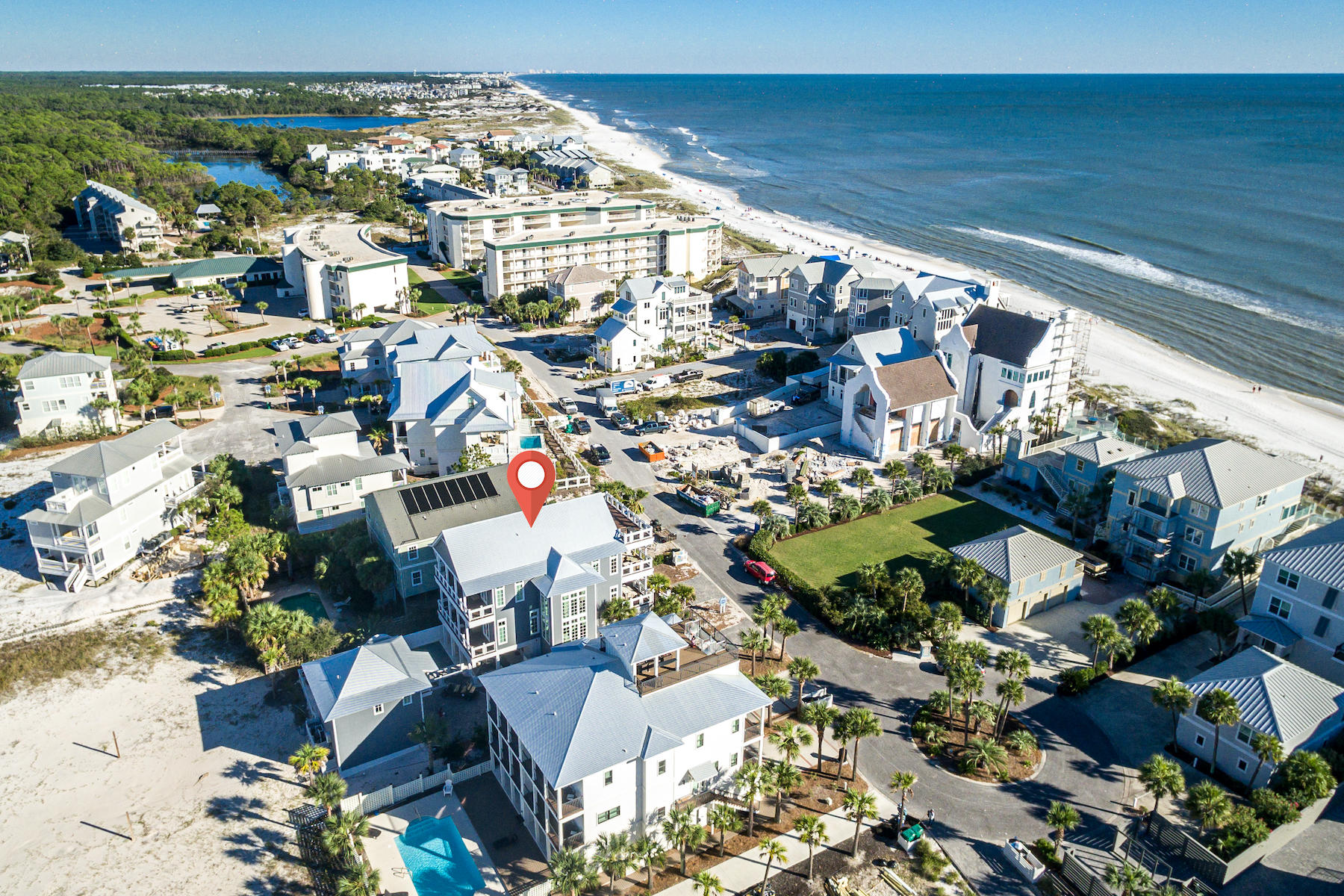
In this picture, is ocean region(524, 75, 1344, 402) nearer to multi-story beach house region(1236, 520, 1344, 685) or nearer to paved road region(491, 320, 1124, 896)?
multi-story beach house region(1236, 520, 1344, 685)

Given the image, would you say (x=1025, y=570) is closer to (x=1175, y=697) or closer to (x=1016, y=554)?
(x=1016, y=554)

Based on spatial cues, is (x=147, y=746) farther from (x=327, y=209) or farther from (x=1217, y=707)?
(x=327, y=209)

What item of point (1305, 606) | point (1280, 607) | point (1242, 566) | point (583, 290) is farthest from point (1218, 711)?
point (583, 290)

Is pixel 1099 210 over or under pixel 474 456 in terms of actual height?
over

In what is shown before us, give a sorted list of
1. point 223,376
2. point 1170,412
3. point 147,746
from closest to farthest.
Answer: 1. point 147,746
2. point 1170,412
3. point 223,376

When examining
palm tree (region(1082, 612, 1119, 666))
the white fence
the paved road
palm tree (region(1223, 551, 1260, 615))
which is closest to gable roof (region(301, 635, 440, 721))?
the white fence

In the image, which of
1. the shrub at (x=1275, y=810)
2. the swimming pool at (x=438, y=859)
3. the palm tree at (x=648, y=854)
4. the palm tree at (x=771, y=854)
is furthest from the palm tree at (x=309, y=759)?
the shrub at (x=1275, y=810)

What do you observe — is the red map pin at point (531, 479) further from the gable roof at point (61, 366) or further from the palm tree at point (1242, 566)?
the gable roof at point (61, 366)

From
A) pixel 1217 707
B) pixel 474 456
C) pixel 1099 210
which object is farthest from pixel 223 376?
pixel 1099 210
